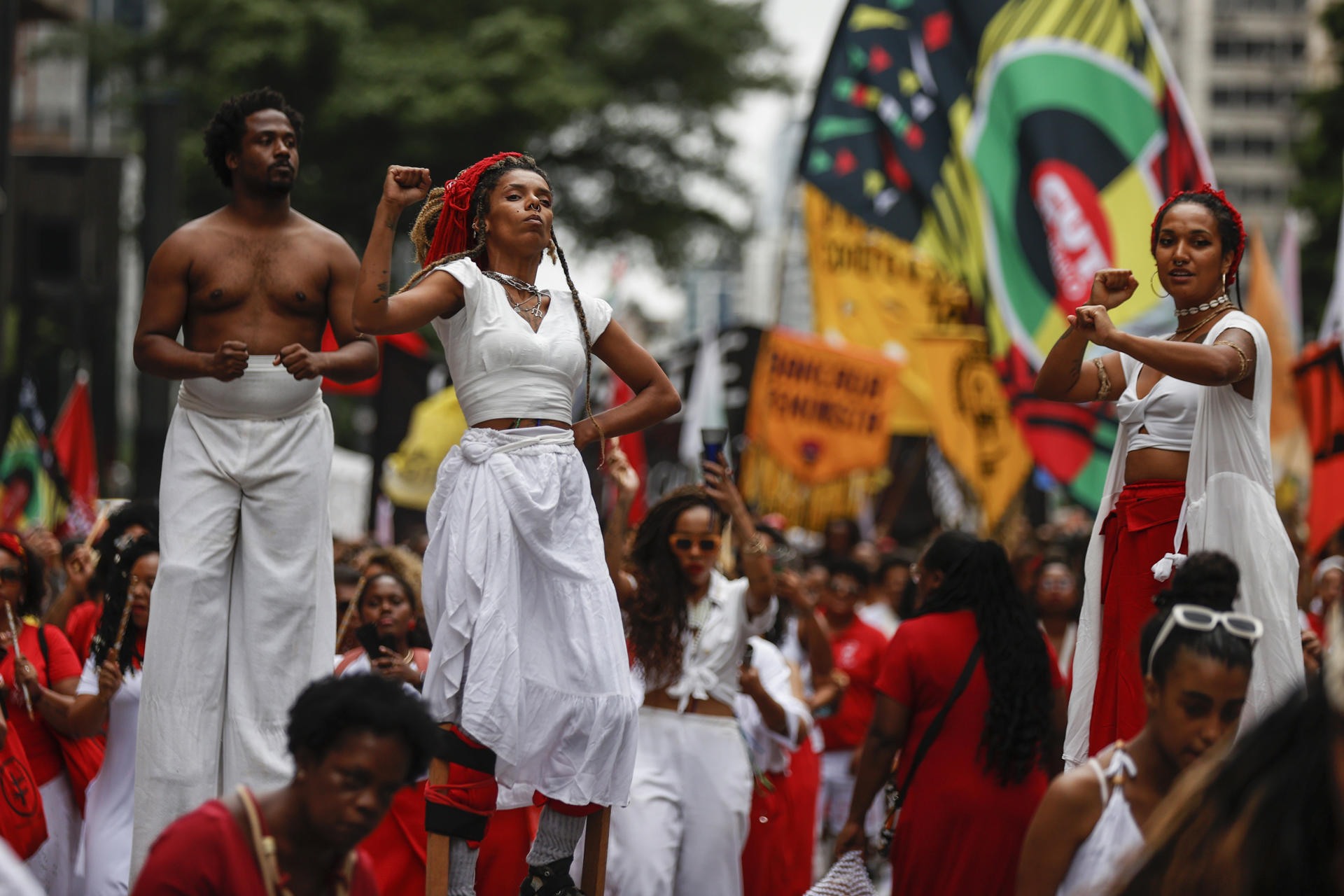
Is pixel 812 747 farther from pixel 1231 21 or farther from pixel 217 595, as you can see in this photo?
pixel 1231 21

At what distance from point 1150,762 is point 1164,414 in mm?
1986

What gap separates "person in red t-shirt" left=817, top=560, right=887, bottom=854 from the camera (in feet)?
37.8

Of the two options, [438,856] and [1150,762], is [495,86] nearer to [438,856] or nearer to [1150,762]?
[438,856]

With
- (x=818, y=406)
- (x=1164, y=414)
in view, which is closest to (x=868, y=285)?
(x=818, y=406)

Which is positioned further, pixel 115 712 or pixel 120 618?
pixel 120 618

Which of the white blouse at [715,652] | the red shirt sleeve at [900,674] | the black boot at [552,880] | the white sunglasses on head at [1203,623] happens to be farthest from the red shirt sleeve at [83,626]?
the white sunglasses on head at [1203,623]

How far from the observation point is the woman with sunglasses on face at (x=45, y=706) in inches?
259

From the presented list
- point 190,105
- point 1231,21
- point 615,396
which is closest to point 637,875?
point 615,396

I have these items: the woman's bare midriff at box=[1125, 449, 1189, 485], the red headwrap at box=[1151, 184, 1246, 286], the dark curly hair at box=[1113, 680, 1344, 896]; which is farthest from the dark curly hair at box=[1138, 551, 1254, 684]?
the red headwrap at box=[1151, 184, 1246, 286]

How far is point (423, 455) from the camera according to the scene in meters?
13.8

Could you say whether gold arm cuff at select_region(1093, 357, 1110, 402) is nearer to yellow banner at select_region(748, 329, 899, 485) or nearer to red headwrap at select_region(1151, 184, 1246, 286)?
red headwrap at select_region(1151, 184, 1246, 286)

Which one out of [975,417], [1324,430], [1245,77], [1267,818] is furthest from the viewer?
[1245,77]

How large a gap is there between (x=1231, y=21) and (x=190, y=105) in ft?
231

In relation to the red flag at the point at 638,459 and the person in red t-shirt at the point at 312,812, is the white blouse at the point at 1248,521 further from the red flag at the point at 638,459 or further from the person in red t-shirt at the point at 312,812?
the red flag at the point at 638,459
